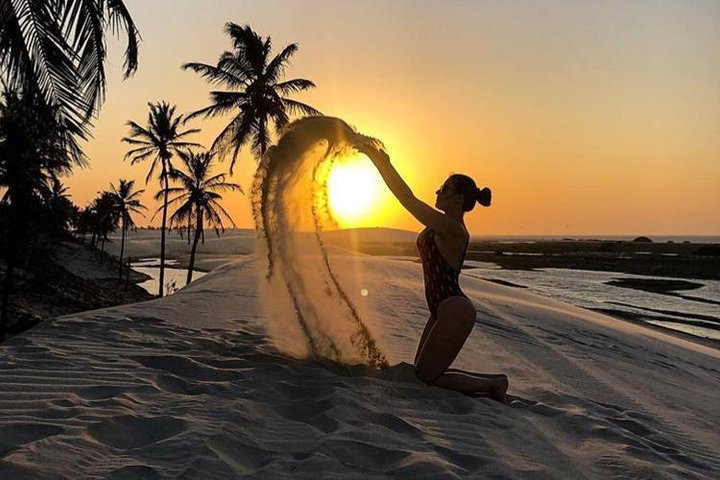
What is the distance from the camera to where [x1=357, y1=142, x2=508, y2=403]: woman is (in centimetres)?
460

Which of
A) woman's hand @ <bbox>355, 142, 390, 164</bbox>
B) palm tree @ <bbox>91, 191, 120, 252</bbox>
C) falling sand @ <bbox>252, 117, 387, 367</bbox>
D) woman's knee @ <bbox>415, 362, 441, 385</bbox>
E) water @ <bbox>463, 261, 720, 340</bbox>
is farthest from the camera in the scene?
palm tree @ <bbox>91, 191, 120, 252</bbox>

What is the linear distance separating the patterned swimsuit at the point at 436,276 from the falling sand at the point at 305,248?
42.2 inches

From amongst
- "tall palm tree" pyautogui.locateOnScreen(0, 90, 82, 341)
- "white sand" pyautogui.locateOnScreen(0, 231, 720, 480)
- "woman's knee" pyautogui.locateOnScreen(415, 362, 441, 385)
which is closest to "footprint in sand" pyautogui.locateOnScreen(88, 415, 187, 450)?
"white sand" pyautogui.locateOnScreen(0, 231, 720, 480)

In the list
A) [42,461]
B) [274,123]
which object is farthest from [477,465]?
[274,123]

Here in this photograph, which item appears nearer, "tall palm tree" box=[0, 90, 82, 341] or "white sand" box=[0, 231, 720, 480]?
"white sand" box=[0, 231, 720, 480]

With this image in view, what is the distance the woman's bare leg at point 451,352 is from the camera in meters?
4.59

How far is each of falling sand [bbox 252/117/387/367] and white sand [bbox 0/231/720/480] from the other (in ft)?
1.50

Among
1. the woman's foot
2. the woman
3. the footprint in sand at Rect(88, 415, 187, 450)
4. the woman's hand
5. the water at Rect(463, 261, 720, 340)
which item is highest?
the woman's hand

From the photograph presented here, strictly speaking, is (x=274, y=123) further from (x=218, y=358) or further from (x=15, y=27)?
(x=218, y=358)

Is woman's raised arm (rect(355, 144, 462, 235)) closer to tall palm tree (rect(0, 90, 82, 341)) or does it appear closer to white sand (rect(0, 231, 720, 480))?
white sand (rect(0, 231, 720, 480))

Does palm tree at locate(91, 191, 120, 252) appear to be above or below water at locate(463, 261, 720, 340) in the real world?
above

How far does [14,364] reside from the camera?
4.46 meters

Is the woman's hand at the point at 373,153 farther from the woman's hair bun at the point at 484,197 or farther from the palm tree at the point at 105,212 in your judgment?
the palm tree at the point at 105,212

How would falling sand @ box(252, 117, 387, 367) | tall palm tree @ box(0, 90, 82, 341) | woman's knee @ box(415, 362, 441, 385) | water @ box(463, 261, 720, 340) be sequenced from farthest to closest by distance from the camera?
1. water @ box(463, 261, 720, 340)
2. tall palm tree @ box(0, 90, 82, 341)
3. falling sand @ box(252, 117, 387, 367)
4. woman's knee @ box(415, 362, 441, 385)
